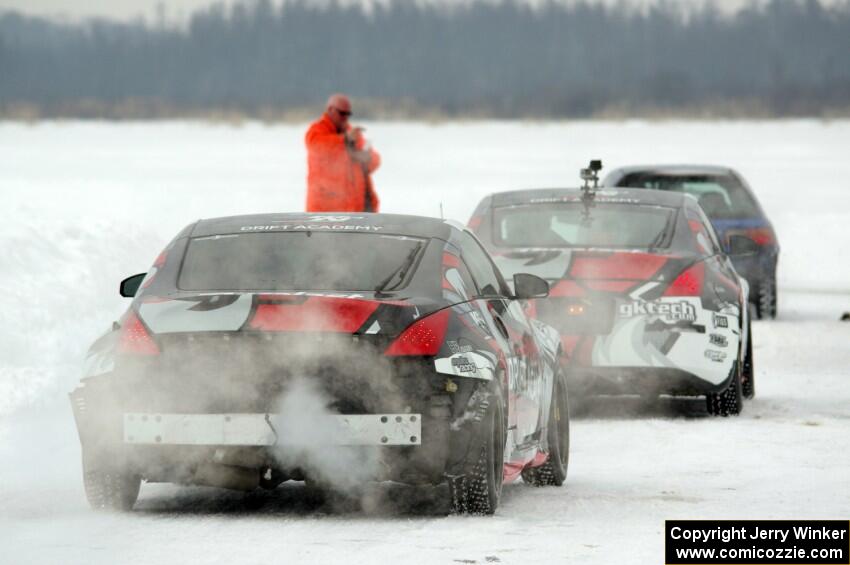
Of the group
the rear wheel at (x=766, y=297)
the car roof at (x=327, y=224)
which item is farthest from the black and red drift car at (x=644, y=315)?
the rear wheel at (x=766, y=297)

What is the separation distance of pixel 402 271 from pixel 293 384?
95 centimetres

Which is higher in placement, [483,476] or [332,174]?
[332,174]

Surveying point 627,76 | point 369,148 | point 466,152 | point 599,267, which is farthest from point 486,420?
point 627,76

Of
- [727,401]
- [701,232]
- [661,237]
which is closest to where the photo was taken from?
[727,401]

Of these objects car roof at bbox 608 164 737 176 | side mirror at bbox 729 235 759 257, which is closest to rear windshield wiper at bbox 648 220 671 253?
side mirror at bbox 729 235 759 257

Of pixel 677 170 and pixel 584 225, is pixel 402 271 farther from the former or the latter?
pixel 677 170

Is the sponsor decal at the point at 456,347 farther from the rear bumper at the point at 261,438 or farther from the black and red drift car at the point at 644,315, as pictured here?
the black and red drift car at the point at 644,315

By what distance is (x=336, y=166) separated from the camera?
60.3 ft

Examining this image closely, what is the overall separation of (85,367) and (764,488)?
3.18 metres

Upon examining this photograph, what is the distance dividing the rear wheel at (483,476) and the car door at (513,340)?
0.40 metres

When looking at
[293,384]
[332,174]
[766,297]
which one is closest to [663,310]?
[293,384]

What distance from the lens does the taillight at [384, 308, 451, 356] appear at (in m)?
8.30

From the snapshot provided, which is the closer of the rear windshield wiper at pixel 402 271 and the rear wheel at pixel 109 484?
the rear wheel at pixel 109 484

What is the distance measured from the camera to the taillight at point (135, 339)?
8.38 meters
